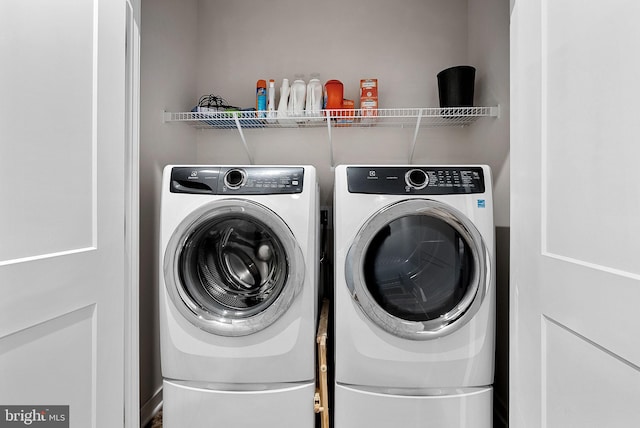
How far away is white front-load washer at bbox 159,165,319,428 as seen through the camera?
1.40m

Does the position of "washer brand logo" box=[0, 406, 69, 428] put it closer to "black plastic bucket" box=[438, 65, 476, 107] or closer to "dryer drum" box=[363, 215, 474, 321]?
"dryer drum" box=[363, 215, 474, 321]

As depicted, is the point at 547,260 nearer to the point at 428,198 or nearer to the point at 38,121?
the point at 428,198

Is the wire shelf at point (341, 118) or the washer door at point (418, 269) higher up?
the wire shelf at point (341, 118)

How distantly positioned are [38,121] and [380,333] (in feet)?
4.13

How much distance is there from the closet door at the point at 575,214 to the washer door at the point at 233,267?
818 mm

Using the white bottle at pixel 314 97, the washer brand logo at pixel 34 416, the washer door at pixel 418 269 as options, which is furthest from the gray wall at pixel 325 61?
the washer brand logo at pixel 34 416

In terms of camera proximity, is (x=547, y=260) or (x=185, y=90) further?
(x=185, y=90)

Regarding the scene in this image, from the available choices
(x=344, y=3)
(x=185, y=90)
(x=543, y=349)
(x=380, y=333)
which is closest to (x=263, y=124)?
(x=185, y=90)

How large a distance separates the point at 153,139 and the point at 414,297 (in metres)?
1.45

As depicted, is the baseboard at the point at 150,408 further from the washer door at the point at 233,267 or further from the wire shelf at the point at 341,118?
the wire shelf at the point at 341,118

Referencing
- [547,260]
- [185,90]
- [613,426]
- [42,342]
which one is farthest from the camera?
[185,90]

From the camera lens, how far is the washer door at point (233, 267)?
140 cm

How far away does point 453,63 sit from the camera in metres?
2.13

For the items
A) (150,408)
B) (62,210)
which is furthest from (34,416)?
(150,408)
